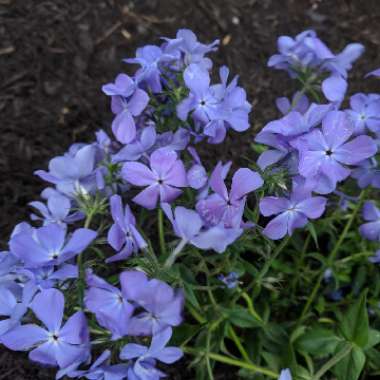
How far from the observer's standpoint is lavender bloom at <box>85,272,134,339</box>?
107 centimetres

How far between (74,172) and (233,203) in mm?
474

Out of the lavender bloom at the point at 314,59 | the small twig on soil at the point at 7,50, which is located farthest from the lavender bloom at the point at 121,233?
the small twig on soil at the point at 7,50

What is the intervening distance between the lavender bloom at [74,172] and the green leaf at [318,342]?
0.72 meters

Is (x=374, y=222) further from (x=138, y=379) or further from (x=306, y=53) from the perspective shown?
(x=138, y=379)

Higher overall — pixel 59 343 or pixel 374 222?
pixel 59 343

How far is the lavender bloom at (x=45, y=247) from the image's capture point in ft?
3.88

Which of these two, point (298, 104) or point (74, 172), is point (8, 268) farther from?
point (298, 104)

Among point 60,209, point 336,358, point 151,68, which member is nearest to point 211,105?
point 151,68

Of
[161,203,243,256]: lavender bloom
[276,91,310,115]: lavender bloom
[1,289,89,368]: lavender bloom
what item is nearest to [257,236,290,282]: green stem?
[161,203,243,256]: lavender bloom

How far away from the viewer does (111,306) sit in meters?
1.10

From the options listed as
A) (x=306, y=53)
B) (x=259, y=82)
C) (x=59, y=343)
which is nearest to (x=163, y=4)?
(x=259, y=82)

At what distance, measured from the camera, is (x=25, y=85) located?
236 centimetres

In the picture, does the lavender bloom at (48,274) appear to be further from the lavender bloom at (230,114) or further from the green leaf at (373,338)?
the green leaf at (373,338)

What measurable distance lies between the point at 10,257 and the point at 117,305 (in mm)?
310
